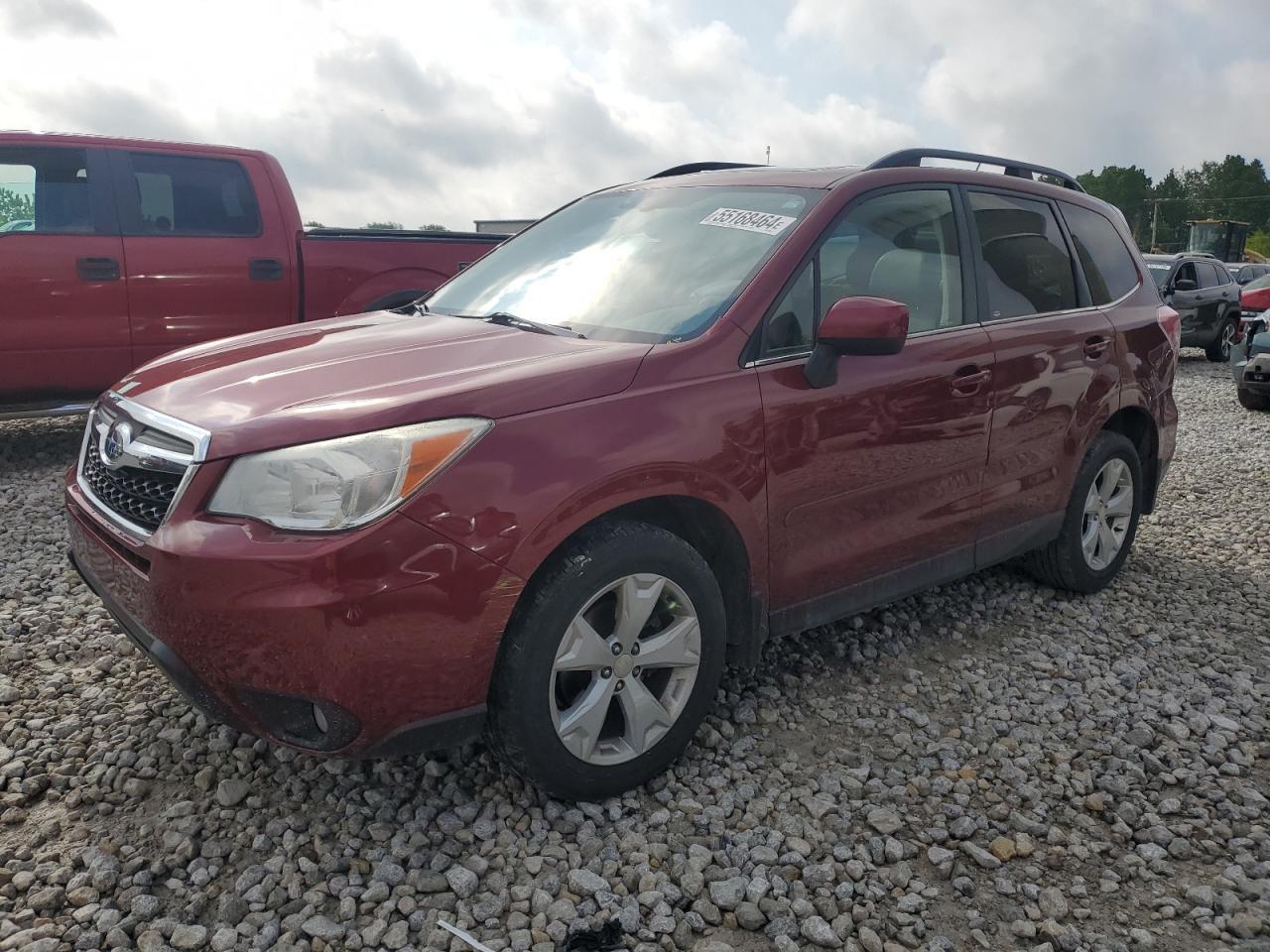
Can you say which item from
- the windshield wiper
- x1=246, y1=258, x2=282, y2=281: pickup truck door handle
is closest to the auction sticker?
the windshield wiper

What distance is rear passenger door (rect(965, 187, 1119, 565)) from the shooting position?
374cm

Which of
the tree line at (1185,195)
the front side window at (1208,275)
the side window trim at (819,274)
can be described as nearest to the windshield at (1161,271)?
the front side window at (1208,275)

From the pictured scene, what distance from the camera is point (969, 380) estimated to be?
3523 millimetres

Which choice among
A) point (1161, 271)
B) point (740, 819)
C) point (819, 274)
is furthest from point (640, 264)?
point (1161, 271)

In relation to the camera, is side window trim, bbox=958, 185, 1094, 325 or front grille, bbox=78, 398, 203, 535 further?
side window trim, bbox=958, 185, 1094, 325

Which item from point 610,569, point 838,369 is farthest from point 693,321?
point 610,569

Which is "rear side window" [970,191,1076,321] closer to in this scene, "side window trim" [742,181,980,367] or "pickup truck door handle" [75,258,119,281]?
"side window trim" [742,181,980,367]

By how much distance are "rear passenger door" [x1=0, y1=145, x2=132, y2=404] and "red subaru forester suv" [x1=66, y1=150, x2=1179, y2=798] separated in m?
3.35

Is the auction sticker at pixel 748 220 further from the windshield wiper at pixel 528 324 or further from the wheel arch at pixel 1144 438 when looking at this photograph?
the wheel arch at pixel 1144 438

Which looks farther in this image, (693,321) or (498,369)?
(693,321)

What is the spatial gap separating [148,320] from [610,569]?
16.3ft

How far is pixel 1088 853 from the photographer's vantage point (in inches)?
106

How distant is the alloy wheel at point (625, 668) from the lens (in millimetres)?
2604

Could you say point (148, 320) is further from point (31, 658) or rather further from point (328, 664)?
point (328, 664)
